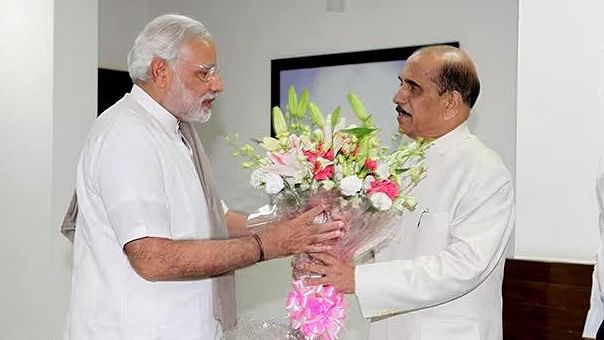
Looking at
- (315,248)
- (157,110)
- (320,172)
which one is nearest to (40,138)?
(157,110)

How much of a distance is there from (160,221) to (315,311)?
1.44ft

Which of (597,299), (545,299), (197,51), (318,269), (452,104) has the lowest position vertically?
(545,299)

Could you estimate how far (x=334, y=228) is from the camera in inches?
86.0

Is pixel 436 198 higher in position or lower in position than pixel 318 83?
lower

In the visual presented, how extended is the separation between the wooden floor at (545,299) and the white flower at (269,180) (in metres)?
1.50

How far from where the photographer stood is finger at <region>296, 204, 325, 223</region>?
2174mm

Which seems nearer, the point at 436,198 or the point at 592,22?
the point at 436,198

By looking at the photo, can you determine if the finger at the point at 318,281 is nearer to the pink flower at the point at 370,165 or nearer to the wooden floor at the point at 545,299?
the pink flower at the point at 370,165

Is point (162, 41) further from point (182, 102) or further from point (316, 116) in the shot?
point (316, 116)

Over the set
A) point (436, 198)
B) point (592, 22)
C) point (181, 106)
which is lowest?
point (436, 198)

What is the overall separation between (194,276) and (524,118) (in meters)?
1.67

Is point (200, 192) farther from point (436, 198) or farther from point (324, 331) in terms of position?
point (436, 198)

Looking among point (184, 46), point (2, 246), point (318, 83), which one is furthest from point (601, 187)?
point (318, 83)

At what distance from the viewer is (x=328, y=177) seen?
2.11 metres
